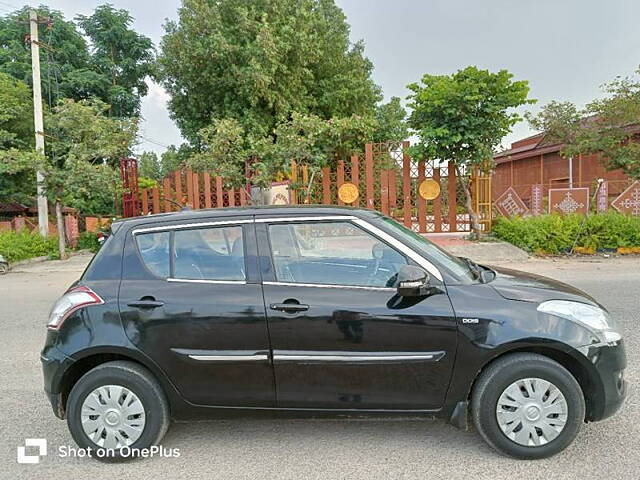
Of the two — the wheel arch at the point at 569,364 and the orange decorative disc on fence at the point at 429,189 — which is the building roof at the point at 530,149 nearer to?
the orange decorative disc on fence at the point at 429,189

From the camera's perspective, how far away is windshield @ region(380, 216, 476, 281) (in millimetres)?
2842

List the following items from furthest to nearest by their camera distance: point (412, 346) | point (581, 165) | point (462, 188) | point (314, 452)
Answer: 1. point (581, 165)
2. point (462, 188)
3. point (314, 452)
4. point (412, 346)

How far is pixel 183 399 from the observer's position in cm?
279

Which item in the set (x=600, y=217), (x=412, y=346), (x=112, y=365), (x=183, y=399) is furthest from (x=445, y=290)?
(x=600, y=217)

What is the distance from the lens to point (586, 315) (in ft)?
8.93

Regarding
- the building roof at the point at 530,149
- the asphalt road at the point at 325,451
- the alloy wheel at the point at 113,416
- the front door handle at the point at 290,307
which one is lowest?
the asphalt road at the point at 325,451

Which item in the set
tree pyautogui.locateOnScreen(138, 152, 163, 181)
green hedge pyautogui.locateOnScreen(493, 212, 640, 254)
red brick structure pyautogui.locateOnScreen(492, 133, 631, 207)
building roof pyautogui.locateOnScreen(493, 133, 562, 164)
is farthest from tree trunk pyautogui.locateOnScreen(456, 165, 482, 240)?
tree pyautogui.locateOnScreen(138, 152, 163, 181)

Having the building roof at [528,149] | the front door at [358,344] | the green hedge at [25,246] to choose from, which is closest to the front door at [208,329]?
the front door at [358,344]

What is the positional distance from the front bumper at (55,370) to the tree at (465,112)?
1083 cm

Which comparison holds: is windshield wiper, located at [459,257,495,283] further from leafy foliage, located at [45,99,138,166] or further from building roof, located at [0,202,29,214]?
building roof, located at [0,202,29,214]

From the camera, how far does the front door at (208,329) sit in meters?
2.71

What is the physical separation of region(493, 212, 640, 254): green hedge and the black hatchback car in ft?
31.8

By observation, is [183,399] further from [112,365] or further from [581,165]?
[581,165]

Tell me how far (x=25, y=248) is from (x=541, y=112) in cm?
1933
